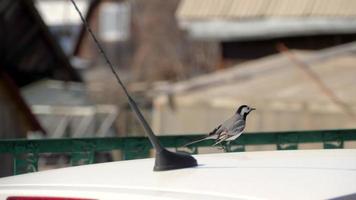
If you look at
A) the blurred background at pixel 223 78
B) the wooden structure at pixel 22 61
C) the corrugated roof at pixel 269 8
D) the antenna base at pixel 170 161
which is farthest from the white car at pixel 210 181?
the wooden structure at pixel 22 61

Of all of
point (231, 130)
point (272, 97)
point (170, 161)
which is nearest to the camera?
point (170, 161)

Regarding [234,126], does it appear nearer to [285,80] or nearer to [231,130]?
[231,130]

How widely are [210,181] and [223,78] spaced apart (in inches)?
657

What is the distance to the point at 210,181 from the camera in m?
2.82

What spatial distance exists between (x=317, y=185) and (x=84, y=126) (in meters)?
18.6

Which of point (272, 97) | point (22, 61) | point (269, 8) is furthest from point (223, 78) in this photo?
point (269, 8)

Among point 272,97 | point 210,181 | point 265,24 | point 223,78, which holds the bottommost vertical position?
point 210,181

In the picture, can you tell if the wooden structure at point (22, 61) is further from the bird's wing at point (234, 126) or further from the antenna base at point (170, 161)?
the antenna base at point (170, 161)

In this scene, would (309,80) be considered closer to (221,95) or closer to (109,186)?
(221,95)

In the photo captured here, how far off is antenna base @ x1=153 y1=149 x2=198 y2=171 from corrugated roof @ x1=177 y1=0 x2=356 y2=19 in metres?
7.77

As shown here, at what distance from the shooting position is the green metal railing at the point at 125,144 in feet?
16.5

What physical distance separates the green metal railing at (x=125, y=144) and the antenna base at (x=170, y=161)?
1389 mm

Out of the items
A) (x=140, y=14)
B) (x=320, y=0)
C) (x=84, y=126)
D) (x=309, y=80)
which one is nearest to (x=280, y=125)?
(x=309, y=80)

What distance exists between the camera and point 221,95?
1780 centimetres
